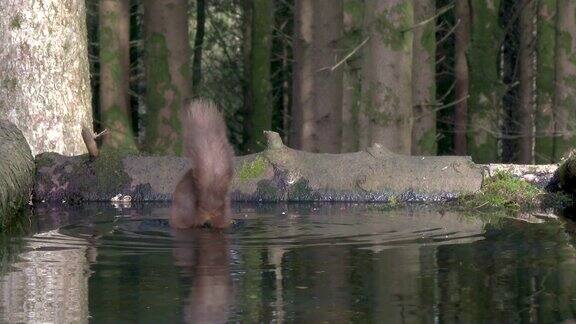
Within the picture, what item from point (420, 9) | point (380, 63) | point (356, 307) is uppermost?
point (420, 9)

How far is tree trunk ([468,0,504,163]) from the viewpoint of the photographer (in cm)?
2614

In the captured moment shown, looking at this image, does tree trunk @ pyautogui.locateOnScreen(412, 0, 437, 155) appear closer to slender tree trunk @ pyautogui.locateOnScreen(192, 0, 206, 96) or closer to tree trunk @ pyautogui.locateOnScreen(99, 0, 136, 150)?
tree trunk @ pyautogui.locateOnScreen(99, 0, 136, 150)

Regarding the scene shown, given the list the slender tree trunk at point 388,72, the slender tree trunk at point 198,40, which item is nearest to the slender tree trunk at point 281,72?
the slender tree trunk at point 198,40

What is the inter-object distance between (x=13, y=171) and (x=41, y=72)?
2487 mm

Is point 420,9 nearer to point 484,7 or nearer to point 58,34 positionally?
point 484,7

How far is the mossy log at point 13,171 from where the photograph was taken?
11.0 meters

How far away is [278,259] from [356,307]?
1.88 m

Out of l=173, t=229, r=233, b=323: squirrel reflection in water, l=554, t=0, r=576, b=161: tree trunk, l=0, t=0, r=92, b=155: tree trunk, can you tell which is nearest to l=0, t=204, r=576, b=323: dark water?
l=173, t=229, r=233, b=323: squirrel reflection in water

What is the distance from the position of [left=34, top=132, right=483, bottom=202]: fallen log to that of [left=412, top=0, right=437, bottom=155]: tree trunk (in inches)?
387

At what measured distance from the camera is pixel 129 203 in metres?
12.6

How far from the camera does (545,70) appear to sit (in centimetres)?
2623

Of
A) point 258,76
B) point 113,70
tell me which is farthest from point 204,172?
point 258,76

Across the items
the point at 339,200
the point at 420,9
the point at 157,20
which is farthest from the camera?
the point at 157,20

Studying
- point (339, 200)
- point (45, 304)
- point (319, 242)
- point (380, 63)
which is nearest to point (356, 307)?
point (45, 304)
